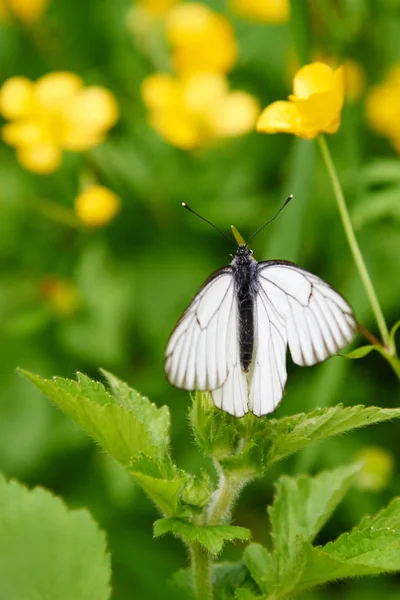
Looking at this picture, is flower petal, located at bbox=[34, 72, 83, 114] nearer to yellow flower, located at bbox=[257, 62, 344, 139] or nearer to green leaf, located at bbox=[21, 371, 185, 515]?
yellow flower, located at bbox=[257, 62, 344, 139]

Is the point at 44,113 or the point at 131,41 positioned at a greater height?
the point at 131,41

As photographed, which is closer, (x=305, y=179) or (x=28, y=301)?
(x=305, y=179)

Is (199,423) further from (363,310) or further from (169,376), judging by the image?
(363,310)

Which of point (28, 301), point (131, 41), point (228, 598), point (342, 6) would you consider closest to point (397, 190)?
point (342, 6)

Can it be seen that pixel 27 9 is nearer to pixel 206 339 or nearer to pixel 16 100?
pixel 16 100

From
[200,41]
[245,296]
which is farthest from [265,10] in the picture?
[245,296]

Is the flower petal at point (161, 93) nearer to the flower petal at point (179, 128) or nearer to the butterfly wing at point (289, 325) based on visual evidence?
the flower petal at point (179, 128)
